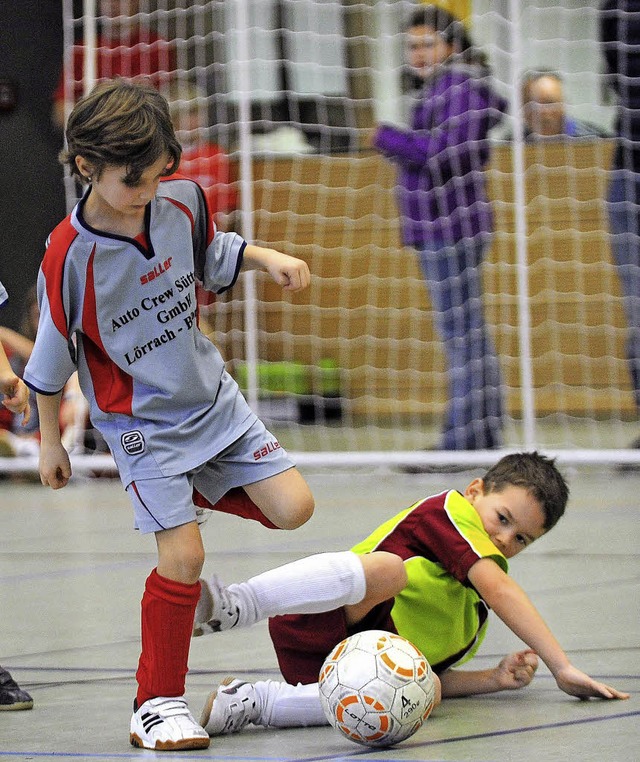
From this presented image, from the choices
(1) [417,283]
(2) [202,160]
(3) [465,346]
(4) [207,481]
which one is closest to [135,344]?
(4) [207,481]

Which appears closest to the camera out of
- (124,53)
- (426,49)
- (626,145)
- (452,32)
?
(626,145)

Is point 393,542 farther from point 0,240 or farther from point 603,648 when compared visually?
point 0,240

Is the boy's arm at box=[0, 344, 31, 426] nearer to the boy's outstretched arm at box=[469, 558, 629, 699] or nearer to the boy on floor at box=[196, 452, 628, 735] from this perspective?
the boy on floor at box=[196, 452, 628, 735]

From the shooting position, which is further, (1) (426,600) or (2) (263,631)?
(2) (263,631)

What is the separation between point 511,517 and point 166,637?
622mm

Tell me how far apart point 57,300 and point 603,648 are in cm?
124

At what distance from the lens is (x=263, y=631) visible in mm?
2996

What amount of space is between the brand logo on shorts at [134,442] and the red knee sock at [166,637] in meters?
0.21

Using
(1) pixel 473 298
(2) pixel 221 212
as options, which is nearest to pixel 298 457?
(1) pixel 473 298

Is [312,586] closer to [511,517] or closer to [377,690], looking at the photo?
[377,690]

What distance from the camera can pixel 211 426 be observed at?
2.28m

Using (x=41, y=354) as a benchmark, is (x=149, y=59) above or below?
above

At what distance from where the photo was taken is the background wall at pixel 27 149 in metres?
7.79

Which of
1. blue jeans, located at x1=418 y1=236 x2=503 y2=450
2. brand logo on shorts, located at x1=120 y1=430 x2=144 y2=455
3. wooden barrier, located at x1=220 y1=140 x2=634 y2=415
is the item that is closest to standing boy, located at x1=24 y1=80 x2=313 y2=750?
brand logo on shorts, located at x1=120 y1=430 x2=144 y2=455
